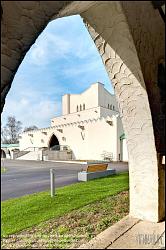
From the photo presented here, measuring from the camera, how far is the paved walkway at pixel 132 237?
3264mm

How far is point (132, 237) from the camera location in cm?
351

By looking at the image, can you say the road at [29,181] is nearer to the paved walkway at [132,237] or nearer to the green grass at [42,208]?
the green grass at [42,208]

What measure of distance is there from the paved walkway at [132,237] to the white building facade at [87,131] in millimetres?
23234

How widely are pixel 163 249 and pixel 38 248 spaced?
1.73 m

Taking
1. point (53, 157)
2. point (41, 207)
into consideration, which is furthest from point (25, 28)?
point (53, 157)

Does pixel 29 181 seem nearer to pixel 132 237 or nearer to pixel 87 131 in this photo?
pixel 132 237

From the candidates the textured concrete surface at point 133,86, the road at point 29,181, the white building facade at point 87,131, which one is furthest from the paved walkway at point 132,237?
the white building facade at point 87,131

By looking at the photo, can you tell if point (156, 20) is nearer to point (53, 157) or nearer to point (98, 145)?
point (98, 145)

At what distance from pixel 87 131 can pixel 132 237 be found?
27.9 metres

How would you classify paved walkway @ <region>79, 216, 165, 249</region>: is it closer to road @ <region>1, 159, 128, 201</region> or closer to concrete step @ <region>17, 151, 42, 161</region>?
road @ <region>1, 159, 128, 201</region>

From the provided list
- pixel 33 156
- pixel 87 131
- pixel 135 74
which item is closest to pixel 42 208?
pixel 135 74

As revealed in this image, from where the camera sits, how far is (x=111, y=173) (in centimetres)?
1339

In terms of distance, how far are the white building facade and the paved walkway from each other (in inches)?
915

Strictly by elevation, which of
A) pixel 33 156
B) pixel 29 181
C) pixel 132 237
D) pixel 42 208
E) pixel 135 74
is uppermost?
pixel 135 74
